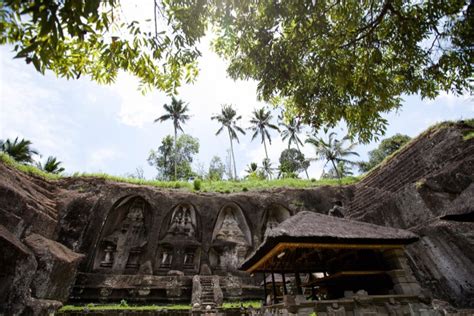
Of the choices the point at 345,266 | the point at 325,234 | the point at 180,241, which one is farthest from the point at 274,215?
the point at 325,234

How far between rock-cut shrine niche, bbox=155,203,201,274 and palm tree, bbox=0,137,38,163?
15895mm

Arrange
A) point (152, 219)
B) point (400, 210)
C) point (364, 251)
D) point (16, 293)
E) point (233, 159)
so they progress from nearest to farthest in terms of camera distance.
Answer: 1. point (364, 251)
2. point (16, 293)
3. point (400, 210)
4. point (152, 219)
5. point (233, 159)

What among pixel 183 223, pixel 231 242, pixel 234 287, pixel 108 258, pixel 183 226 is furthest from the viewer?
pixel 183 223

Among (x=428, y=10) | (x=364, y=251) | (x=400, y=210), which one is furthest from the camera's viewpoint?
(x=400, y=210)

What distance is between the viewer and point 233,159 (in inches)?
1556

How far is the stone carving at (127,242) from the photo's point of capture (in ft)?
60.1

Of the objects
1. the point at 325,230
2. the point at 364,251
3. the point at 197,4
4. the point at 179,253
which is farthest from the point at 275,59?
the point at 179,253

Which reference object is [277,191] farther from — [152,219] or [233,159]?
[233,159]

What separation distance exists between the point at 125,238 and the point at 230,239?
789 cm

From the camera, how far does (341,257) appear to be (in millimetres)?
8438

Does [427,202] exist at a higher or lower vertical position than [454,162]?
lower

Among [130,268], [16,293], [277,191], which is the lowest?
[16,293]

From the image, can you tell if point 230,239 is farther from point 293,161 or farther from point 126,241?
point 293,161

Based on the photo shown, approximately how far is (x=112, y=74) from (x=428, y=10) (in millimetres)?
6266
